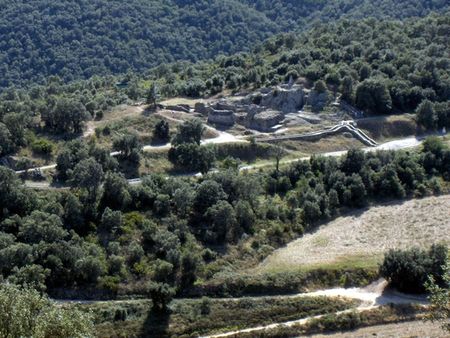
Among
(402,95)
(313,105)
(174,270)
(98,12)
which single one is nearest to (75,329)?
(174,270)

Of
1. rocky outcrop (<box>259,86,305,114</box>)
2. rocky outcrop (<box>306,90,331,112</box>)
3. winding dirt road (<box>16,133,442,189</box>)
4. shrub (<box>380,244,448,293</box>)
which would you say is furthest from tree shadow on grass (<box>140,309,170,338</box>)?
rocky outcrop (<box>306,90,331,112</box>)

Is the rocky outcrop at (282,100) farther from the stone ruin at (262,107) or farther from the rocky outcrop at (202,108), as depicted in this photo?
the rocky outcrop at (202,108)

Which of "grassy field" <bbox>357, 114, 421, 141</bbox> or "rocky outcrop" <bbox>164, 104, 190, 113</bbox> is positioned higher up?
"rocky outcrop" <bbox>164, 104, 190, 113</bbox>

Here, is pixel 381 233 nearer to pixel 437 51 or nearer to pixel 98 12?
pixel 437 51

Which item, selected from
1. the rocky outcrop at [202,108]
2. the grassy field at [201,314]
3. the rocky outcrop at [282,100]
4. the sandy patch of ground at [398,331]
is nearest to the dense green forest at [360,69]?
the rocky outcrop at [282,100]

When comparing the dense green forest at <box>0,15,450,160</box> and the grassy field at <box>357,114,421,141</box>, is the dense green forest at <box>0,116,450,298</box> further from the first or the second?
the grassy field at <box>357,114,421,141</box>

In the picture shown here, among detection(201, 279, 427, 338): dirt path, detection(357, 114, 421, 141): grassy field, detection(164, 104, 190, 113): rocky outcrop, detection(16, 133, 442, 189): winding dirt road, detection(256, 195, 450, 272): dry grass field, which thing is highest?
detection(164, 104, 190, 113): rocky outcrop
